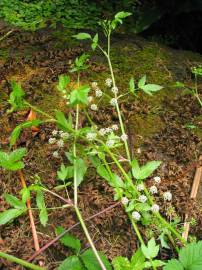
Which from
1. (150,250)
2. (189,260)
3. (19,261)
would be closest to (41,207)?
(19,261)

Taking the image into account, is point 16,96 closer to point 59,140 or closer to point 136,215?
point 59,140

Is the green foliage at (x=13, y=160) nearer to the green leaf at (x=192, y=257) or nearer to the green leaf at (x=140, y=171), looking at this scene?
the green leaf at (x=140, y=171)

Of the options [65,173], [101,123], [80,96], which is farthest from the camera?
[101,123]

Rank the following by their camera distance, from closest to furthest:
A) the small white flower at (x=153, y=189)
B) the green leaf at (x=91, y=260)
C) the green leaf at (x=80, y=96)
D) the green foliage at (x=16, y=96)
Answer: the green leaf at (x=80, y=96) → the green leaf at (x=91, y=260) → the green foliage at (x=16, y=96) → the small white flower at (x=153, y=189)

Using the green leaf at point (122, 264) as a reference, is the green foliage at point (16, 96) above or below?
above

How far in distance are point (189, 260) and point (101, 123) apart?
876mm

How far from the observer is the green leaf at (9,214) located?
167cm

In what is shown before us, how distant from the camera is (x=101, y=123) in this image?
221cm

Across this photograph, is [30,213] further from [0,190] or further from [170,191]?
[170,191]

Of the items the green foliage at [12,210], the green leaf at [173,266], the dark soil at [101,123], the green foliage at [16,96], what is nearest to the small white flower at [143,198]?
the dark soil at [101,123]

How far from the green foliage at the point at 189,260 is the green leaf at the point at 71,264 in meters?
0.30

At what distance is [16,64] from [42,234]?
43.4 inches

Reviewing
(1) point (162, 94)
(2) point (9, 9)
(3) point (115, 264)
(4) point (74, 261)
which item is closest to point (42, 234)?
(4) point (74, 261)

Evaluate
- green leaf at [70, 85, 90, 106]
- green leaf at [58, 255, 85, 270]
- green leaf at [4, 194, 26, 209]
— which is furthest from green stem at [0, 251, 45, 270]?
green leaf at [70, 85, 90, 106]
